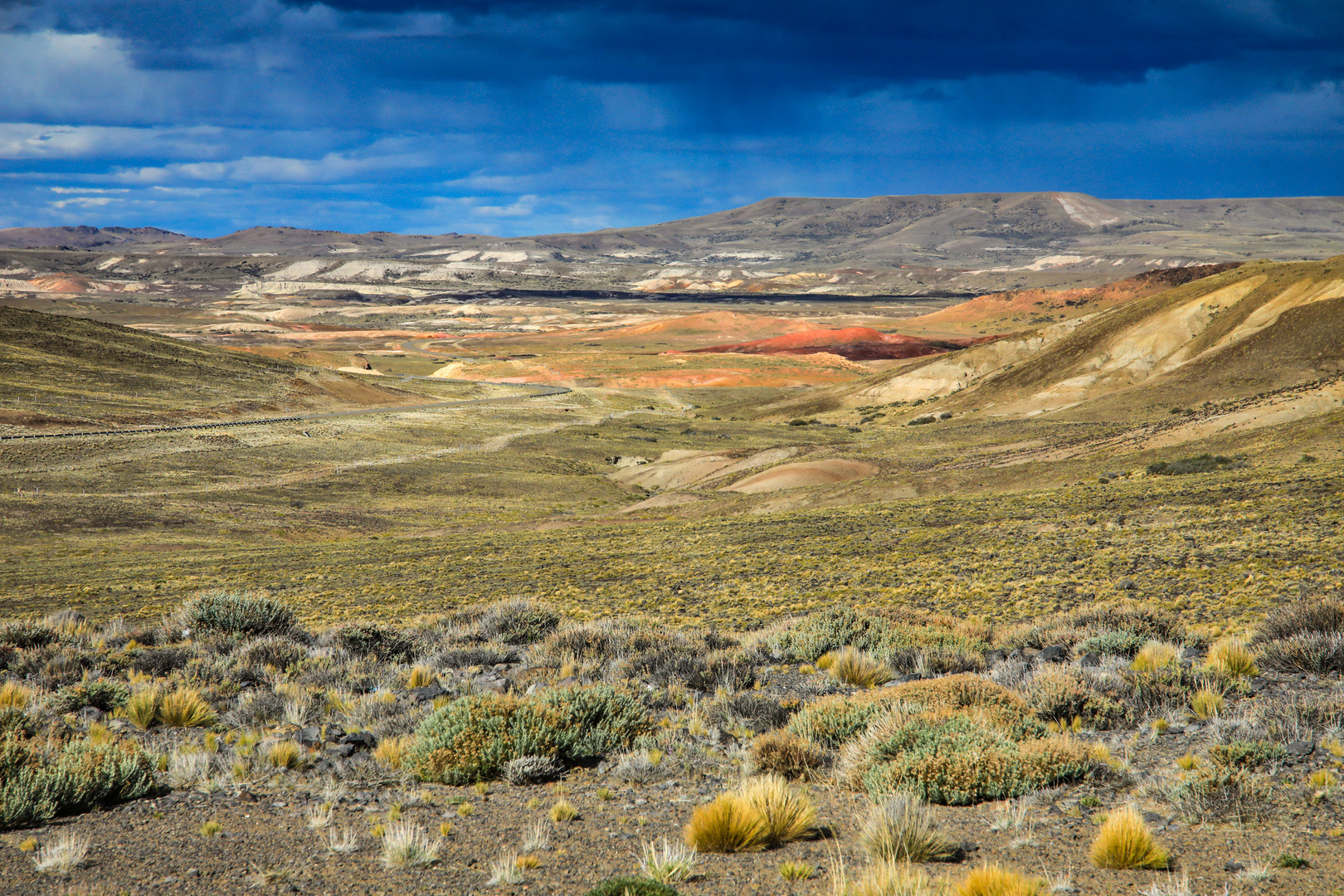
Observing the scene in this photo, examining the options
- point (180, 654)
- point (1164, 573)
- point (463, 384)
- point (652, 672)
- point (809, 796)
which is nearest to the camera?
point (809, 796)

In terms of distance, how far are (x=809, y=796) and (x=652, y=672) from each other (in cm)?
394

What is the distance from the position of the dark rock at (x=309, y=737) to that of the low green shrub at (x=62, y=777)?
1.23m

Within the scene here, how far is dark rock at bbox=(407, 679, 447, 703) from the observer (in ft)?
28.4

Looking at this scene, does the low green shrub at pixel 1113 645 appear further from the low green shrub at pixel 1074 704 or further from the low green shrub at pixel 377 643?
the low green shrub at pixel 377 643

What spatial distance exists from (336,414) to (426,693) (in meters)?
66.0

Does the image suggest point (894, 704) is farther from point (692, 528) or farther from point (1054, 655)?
point (692, 528)

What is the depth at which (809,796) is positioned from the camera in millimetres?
5914

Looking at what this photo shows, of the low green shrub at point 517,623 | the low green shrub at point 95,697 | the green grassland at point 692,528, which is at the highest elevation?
the low green shrub at point 95,697

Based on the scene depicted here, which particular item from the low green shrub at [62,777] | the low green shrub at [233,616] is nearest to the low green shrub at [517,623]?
the low green shrub at [233,616]

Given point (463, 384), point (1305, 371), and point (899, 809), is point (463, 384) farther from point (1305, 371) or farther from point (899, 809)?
point (899, 809)

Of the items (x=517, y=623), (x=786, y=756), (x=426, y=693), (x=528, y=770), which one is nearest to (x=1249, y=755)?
(x=786, y=756)

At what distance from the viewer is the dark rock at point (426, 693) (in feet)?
28.4

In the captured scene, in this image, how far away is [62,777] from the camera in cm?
545

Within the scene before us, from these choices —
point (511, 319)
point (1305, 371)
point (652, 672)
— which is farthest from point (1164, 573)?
point (511, 319)
